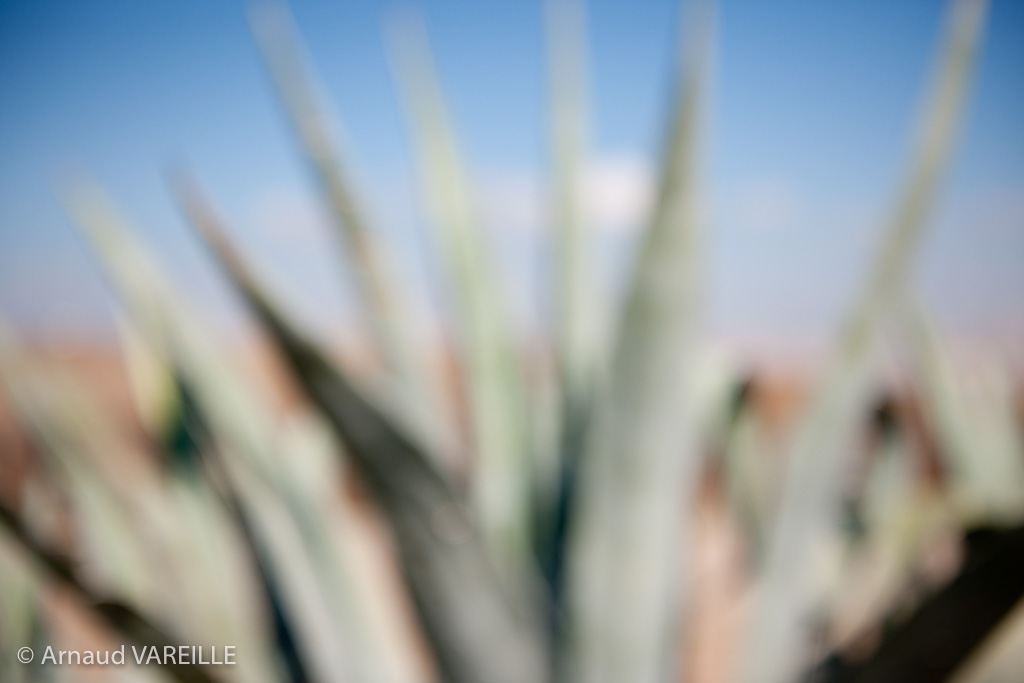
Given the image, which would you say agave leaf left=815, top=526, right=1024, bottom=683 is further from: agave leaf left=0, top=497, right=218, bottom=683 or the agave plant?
agave leaf left=0, top=497, right=218, bottom=683

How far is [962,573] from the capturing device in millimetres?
349

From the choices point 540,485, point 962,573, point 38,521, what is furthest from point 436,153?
point 38,521

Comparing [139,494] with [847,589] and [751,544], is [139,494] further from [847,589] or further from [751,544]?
[847,589]

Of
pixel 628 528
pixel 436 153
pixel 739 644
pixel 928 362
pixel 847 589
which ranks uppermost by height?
pixel 436 153

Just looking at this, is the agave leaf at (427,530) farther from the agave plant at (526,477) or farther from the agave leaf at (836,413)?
the agave leaf at (836,413)

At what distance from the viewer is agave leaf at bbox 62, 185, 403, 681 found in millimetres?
568

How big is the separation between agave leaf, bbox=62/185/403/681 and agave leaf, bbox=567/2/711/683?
26 centimetres

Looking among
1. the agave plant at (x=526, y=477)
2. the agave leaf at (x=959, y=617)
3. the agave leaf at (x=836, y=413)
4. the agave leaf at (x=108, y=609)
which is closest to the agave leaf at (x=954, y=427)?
the agave plant at (x=526, y=477)

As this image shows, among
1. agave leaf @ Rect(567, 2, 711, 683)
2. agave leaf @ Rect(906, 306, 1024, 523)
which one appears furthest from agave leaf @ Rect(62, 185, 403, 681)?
agave leaf @ Rect(906, 306, 1024, 523)

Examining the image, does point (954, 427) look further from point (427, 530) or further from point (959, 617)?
point (427, 530)

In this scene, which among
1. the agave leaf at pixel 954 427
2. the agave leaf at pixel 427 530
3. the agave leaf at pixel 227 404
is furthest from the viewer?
the agave leaf at pixel 954 427

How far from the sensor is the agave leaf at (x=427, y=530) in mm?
335

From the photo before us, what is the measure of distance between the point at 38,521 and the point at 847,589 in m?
1.08

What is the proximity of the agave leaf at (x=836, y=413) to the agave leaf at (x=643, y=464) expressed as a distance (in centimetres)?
11
